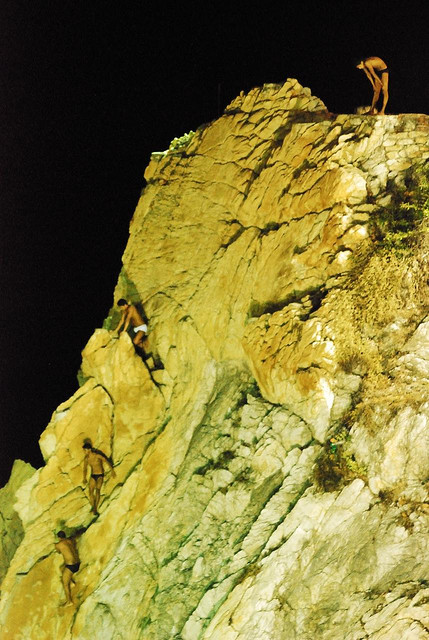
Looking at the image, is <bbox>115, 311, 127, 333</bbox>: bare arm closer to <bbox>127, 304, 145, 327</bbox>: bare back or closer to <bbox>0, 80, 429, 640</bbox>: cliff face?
<bbox>127, 304, 145, 327</bbox>: bare back

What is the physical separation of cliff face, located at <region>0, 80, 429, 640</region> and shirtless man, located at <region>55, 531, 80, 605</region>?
175mm

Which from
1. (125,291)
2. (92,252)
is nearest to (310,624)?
(125,291)

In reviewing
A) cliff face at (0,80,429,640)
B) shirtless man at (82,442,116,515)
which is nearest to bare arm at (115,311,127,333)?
cliff face at (0,80,429,640)

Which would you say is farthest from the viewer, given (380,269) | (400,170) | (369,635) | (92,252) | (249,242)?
(92,252)

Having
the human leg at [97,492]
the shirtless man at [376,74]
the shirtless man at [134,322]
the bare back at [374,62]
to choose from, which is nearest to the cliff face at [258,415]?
the human leg at [97,492]

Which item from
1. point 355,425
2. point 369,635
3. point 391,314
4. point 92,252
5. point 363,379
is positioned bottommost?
point 369,635

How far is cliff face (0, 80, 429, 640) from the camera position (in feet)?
23.0

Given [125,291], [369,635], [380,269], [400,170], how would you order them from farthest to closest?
[125,291] < [400,170] < [380,269] < [369,635]

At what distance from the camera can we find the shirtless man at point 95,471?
1027 centimetres

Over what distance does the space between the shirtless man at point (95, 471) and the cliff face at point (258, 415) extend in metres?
0.19

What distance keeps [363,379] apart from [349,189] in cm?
326

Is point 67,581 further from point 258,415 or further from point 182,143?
point 182,143

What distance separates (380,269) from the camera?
7.98 m

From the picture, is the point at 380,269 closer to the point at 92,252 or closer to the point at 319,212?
the point at 319,212
